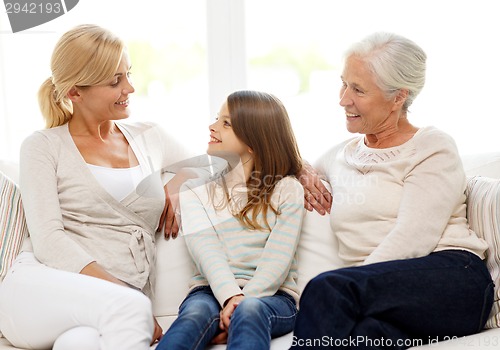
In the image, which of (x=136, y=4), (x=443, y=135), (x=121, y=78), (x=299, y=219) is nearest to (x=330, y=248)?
(x=299, y=219)

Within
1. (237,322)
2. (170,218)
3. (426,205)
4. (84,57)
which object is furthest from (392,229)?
(84,57)

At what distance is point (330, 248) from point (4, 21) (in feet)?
5.82

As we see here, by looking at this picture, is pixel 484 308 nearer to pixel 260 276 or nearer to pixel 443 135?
pixel 443 135

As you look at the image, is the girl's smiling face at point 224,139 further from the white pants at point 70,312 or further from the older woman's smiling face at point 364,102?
the white pants at point 70,312

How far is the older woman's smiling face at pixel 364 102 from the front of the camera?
2.13 meters

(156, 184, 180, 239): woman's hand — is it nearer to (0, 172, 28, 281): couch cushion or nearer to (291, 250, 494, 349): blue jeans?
(0, 172, 28, 281): couch cushion

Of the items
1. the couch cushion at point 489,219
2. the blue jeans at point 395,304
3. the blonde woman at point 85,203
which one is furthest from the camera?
the couch cushion at point 489,219

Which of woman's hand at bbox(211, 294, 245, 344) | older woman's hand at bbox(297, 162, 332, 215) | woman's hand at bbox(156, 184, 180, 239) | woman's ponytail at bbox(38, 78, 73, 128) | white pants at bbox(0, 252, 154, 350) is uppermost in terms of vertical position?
woman's ponytail at bbox(38, 78, 73, 128)

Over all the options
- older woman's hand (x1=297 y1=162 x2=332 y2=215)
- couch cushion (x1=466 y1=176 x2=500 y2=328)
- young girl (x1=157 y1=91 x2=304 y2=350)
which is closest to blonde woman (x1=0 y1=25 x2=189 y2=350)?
young girl (x1=157 y1=91 x2=304 y2=350)

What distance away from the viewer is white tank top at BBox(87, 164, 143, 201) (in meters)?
2.17

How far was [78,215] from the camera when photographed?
214 cm

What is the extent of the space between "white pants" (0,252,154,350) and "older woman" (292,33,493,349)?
1.42 ft

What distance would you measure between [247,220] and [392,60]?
66 cm

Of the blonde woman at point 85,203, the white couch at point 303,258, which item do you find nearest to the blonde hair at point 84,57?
the blonde woman at point 85,203
